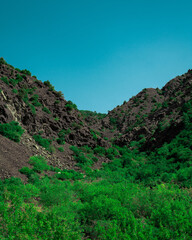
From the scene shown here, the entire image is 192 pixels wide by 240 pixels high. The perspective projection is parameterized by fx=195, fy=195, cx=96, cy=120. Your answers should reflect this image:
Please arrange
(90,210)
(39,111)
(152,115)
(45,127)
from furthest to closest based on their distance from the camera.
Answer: (152,115)
(39,111)
(45,127)
(90,210)

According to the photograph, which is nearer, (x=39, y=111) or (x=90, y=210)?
(x=90, y=210)

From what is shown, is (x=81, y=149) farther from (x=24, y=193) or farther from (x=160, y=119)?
(x=160, y=119)

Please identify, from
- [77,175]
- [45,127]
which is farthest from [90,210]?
[45,127]

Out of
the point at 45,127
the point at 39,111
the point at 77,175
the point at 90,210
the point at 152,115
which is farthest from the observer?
the point at 152,115

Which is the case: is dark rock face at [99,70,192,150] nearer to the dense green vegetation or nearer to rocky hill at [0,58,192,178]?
rocky hill at [0,58,192,178]

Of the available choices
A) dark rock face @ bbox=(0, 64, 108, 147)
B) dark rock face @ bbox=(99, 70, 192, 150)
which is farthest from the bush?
dark rock face @ bbox=(99, 70, 192, 150)

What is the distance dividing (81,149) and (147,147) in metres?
13.4

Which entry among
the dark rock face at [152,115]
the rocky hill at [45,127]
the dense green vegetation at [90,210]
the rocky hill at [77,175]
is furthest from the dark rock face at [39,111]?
the dark rock face at [152,115]

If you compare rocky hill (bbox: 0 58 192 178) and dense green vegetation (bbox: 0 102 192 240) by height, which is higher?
rocky hill (bbox: 0 58 192 178)

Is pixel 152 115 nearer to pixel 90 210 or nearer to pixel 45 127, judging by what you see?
pixel 45 127

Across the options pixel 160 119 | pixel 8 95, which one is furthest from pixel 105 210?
pixel 160 119

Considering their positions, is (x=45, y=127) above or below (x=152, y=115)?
below

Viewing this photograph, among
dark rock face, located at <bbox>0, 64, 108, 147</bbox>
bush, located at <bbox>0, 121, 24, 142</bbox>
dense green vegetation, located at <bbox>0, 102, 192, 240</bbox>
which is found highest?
dark rock face, located at <bbox>0, 64, 108, 147</bbox>

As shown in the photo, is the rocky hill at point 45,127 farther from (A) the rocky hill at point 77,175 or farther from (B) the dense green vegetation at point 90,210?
Answer: (B) the dense green vegetation at point 90,210
